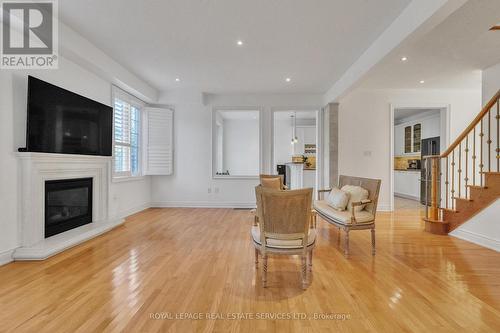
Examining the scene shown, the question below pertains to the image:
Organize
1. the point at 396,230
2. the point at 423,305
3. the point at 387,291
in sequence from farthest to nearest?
the point at 396,230
the point at 387,291
the point at 423,305

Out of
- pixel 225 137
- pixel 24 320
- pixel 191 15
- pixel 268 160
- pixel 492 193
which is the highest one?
pixel 191 15

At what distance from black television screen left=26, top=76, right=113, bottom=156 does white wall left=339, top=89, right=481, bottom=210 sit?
17.2ft

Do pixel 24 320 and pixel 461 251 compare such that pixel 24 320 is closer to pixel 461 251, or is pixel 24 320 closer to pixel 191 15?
pixel 191 15

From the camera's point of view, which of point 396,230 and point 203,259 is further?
point 396,230

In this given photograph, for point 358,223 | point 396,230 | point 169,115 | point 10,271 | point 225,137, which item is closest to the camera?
point 10,271

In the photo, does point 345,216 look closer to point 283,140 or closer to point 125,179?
point 125,179

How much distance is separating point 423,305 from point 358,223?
1250 mm

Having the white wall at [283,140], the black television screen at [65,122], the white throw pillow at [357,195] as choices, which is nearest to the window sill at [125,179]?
the black television screen at [65,122]

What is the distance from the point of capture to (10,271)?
2.67 meters

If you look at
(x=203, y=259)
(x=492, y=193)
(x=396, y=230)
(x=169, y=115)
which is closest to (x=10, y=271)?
(x=203, y=259)

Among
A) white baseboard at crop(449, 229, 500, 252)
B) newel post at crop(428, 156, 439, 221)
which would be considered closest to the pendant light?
newel post at crop(428, 156, 439, 221)

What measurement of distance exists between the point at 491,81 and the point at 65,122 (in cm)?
727

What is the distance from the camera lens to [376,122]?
6.18 m

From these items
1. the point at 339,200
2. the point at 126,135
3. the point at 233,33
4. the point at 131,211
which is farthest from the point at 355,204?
the point at 126,135
